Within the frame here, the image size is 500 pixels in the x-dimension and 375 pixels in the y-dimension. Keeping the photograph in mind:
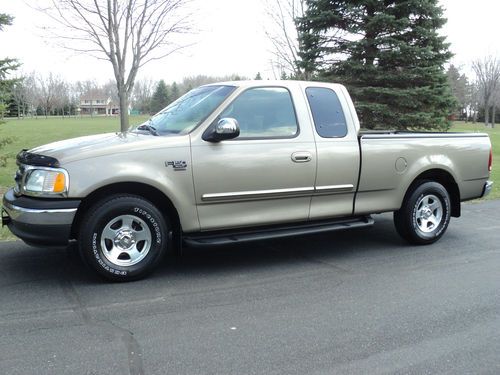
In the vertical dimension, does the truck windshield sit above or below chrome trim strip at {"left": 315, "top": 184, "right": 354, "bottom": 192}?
above

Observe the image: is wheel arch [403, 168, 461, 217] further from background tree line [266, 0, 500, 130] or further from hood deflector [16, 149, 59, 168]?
background tree line [266, 0, 500, 130]

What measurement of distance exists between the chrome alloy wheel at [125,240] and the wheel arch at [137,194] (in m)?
0.25

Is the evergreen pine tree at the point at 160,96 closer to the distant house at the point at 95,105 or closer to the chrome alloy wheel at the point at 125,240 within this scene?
the distant house at the point at 95,105

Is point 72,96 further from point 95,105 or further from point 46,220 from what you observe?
point 46,220

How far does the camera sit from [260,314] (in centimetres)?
398

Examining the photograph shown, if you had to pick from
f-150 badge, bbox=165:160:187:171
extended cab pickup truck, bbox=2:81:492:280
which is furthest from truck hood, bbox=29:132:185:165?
f-150 badge, bbox=165:160:187:171

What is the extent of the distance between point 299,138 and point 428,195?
2037 millimetres

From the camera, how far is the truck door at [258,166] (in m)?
4.80

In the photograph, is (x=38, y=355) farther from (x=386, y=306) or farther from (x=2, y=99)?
(x=2, y=99)

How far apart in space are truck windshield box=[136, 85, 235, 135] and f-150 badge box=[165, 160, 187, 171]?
368mm

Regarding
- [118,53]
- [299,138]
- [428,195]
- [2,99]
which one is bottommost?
[428,195]

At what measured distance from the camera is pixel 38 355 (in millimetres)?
3230

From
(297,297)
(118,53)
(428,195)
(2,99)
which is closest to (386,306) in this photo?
(297,297)

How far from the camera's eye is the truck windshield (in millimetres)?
5008
